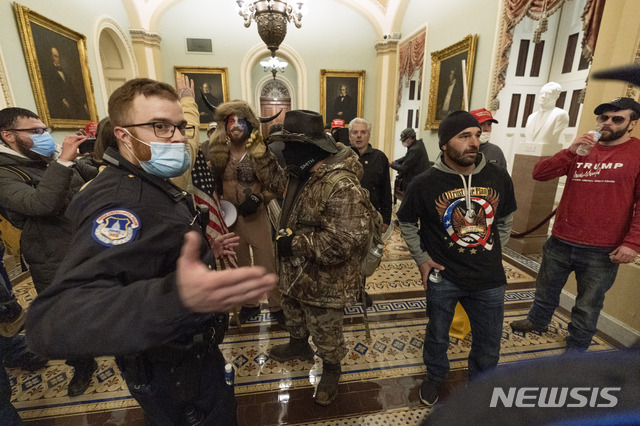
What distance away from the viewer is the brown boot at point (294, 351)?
2.49 meters

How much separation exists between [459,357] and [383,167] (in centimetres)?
211

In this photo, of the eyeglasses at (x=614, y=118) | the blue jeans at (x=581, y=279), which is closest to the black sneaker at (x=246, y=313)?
the blue jeans at (x=581, y=279)

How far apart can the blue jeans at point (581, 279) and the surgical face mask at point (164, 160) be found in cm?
299

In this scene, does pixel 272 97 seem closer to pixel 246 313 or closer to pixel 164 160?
pixel 246 313

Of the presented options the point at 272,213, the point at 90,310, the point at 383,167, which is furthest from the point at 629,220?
the point at 90,310

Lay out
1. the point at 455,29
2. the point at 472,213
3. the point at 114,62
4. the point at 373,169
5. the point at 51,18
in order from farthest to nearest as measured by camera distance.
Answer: the point at 114,62
the point at 455,29
the point at 51,18
the point at 373,169
the point at 472,213

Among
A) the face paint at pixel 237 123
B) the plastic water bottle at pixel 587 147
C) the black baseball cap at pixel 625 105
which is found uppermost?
the black baseball cap at pixel 625 105

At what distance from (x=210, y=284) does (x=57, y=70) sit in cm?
707

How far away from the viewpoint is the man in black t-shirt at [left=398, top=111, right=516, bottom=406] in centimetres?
183

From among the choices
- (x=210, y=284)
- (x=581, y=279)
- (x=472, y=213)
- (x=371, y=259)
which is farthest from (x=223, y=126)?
(x=581, y=279)

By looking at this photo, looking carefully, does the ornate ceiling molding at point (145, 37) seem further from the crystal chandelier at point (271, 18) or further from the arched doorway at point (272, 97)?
the arched doorway at point (272, 97)

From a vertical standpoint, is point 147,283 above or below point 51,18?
below

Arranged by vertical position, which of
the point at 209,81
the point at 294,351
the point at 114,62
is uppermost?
the point at 114,62

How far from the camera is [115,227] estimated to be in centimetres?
85
